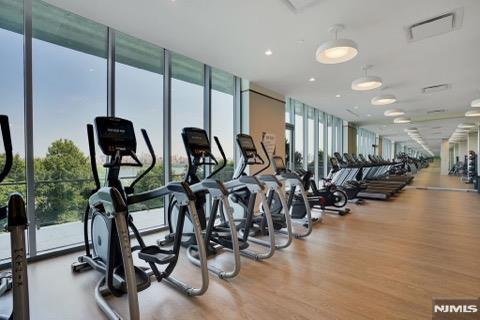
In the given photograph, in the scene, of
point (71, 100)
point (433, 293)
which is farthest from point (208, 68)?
point (433, 293)

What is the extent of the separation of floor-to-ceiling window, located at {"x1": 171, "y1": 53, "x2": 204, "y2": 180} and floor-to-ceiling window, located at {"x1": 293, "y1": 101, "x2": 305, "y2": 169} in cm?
407

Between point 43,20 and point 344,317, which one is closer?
point 344,317

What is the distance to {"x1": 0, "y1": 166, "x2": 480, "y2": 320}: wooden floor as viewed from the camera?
1949mm

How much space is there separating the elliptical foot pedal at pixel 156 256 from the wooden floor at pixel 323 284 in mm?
375

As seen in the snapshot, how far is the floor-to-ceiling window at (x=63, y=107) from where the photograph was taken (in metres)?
3.06

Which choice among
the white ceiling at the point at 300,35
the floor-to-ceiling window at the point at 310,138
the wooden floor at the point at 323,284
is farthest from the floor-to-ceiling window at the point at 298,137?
the wooden floor at the point at 323,284

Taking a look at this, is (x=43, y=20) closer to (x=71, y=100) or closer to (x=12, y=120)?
(x=71, y=100)

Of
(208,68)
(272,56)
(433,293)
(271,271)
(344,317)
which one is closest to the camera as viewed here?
(344,317)

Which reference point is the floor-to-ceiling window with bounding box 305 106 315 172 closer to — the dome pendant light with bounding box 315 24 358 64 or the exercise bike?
the exercise bike

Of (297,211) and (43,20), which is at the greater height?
(43,20)

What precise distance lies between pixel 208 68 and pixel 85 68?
2.27 m

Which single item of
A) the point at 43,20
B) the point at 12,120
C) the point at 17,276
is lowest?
the point at 17,276

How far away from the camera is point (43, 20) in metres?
3.12

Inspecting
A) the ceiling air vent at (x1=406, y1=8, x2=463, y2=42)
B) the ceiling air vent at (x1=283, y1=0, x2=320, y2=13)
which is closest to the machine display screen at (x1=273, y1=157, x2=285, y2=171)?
the ceiling air vent at (x1=283, y1=0, x2=320, y2=13)
